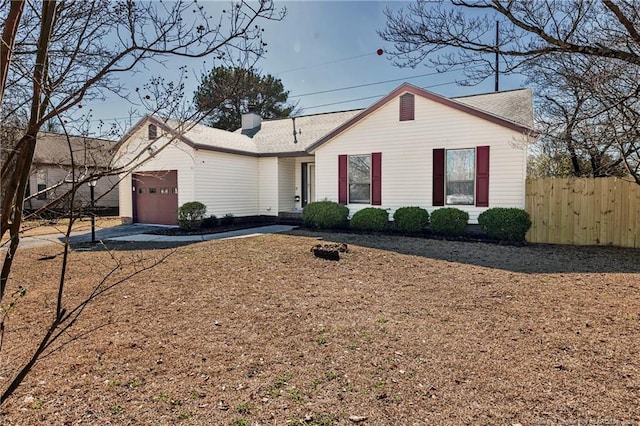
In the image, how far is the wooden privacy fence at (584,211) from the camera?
10180 millimetres

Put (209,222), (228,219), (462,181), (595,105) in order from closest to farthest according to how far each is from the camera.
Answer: (595,105) → (462,181) → (209,222) → (228,219)

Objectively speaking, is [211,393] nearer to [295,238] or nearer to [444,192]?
[295,238]

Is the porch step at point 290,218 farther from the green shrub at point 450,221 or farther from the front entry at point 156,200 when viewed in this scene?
the green shrub at point 450,221

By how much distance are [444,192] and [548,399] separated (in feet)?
32.0

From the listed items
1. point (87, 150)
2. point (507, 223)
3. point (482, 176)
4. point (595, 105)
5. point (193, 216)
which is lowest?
point (507, 223)

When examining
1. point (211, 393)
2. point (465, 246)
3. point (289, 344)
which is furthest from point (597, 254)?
point (211, 393)

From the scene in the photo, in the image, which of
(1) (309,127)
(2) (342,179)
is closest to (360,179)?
(2) (342,179)

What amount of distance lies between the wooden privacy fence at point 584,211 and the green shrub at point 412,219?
2.93 meters

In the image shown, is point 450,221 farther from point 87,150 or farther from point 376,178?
point 87,150

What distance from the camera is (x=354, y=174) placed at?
13930 millimetres

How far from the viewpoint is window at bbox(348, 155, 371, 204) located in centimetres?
1364

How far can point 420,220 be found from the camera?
39.2ft

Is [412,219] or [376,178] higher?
[376,178]

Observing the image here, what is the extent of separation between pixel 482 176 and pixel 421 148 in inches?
82.8
